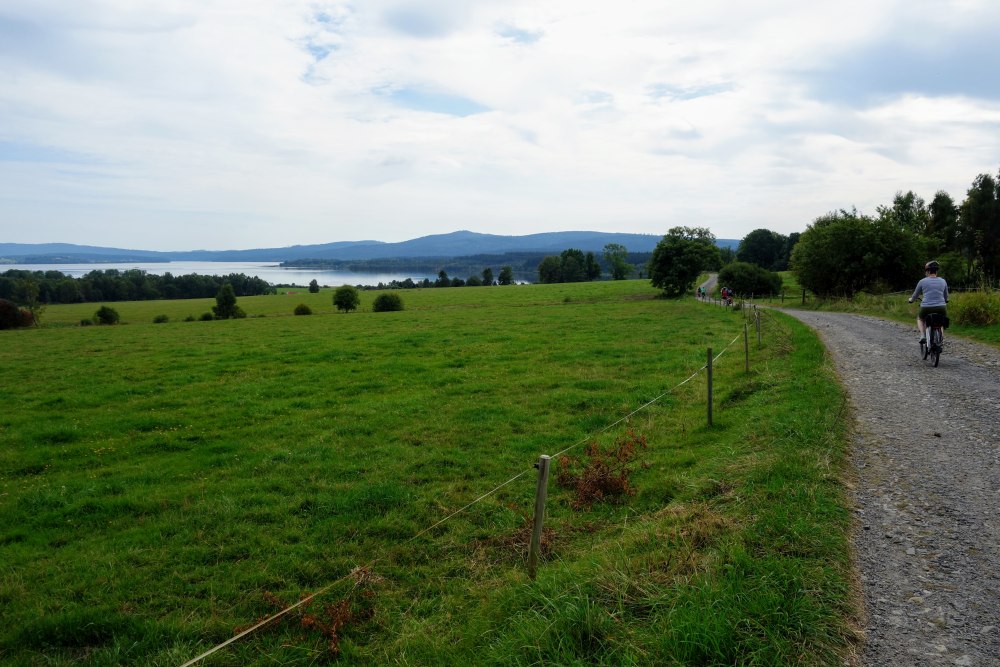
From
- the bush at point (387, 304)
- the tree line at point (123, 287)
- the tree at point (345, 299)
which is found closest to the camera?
the bush at point (387, 304)

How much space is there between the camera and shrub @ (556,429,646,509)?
26.4ft

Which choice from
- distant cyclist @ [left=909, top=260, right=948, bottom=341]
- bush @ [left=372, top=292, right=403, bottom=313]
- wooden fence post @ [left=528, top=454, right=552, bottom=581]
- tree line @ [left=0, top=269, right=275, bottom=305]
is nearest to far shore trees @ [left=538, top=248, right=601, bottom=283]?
tree line @ [left=0, top=269, right=275, bottom=305]

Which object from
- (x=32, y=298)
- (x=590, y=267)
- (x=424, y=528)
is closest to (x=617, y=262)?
(x=590, y=267)

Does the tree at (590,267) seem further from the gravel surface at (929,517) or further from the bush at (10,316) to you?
the gravel surface at (929,517)

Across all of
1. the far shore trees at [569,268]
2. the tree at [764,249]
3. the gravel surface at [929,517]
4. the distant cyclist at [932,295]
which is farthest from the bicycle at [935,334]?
the far shore trees at [569,268]

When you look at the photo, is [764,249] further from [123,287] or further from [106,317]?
[123,287]

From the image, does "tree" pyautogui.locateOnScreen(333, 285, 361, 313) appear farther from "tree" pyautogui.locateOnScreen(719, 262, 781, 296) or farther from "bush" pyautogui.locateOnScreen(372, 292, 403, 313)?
"tree" pyautogui.locateOnScreen(719, 262, 781, 296)

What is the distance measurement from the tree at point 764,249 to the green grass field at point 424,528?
125 metres

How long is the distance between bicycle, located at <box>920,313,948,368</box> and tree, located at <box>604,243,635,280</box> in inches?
5175

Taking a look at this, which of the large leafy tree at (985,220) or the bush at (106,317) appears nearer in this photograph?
the large leafy tree at (985,220)

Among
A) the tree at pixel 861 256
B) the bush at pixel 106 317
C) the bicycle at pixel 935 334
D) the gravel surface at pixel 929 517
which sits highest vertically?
the tree at pixel 861 256

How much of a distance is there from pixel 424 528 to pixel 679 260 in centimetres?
6467

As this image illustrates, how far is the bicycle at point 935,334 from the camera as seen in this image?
12672 mm

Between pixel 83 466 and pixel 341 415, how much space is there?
200 inches
